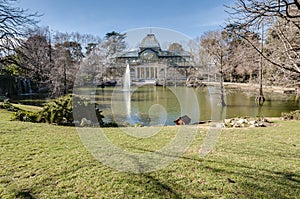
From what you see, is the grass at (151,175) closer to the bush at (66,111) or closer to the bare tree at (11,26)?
the bush at (66,111)

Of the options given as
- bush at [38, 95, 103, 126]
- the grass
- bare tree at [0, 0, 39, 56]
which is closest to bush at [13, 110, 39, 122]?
bush at [38, 95, 103, 126]

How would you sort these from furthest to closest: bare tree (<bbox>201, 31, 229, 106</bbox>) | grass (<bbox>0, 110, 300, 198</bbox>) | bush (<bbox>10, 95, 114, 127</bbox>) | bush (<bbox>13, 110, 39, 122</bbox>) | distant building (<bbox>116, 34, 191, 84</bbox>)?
distant building (<bbox>116, 34, 191, 84</bbox>), bare tree (<bbox>201, 31, 229, 106</bbox>), bush (<bbox>13, 110, 39, 122</bbox>), bush (<bbox>10, 95, 114, 127</bbox>), grass (<bbox>0, 110, 300, 198</bbox>)

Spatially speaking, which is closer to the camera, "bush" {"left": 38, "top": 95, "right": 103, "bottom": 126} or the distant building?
"bush" {"left": 38, "top": 95, "right": 103, "bottom": 126}

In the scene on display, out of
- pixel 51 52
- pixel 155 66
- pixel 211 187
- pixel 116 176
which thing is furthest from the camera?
pixel 155 66

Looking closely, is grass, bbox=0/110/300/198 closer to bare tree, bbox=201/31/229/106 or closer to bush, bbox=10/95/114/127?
bush, bbox=10/95/114/127

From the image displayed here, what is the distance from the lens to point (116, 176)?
2.48 meters

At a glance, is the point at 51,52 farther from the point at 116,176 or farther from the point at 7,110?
the point at 116,176

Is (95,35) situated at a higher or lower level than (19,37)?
higher

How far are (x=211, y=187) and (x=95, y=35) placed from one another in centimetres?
3646

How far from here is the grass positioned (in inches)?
83.5

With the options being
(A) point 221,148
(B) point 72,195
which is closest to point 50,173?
(B) point 72,195

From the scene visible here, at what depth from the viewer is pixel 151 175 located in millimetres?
2523

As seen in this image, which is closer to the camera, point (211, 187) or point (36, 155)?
point (211, 187)

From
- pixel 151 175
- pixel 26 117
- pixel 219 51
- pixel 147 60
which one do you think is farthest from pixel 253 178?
pixel 147 60
